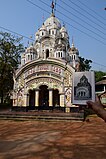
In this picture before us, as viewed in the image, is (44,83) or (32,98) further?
(32,98)

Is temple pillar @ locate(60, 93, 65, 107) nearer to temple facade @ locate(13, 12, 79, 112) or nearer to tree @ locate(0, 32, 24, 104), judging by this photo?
temple facade @ locate(13, 12, 79, 112)

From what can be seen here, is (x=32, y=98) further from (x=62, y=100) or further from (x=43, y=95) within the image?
(x=62, y=100)

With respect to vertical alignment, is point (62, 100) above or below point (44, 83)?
below

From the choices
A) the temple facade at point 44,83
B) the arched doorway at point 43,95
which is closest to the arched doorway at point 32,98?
the temple facade at point 44,83

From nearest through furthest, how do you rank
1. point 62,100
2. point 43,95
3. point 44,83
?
point 62,100 → point 44,83 → point 43,95

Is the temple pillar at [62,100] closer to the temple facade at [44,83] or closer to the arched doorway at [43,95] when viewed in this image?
the temple facade at [44,83]

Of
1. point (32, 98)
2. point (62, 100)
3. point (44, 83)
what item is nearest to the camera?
point (62, 100)

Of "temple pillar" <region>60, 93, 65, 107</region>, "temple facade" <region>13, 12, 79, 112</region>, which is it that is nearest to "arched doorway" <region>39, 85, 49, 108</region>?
"temple facade" <region>13, 12, 79, 112</region>

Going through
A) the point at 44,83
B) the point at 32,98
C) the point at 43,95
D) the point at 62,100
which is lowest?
the point at 62,100

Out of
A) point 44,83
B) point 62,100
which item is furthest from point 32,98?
point 62,100

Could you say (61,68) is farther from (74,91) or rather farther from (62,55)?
(74,91)

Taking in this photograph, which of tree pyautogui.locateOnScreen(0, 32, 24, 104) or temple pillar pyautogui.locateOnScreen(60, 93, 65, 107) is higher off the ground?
tree pyautogui.locateOnScreen(0, 32, 24, 104)

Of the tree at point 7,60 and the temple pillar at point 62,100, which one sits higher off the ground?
the tree at point 7,60

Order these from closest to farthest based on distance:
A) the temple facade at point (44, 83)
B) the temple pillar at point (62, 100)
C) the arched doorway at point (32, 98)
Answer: the temple pillar at point (62, 100), the temple facade at point (44, 83), the arched doorway at point (32, 98)
